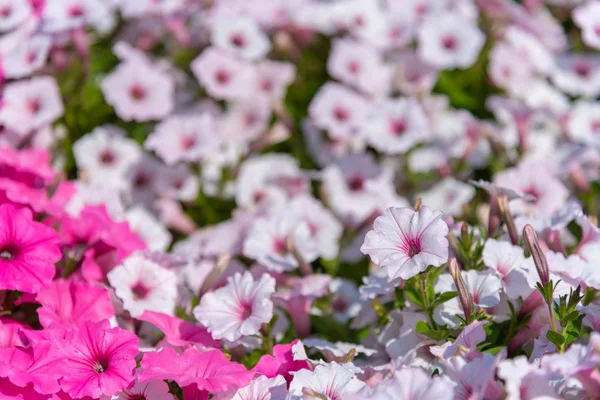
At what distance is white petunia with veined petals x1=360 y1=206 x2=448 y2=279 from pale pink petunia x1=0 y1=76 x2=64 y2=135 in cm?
145

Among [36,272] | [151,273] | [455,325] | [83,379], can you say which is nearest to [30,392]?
[83,379]

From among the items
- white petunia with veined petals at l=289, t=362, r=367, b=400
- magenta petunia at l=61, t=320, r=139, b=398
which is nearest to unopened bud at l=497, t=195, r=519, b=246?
white petunia with veined petals at l=289, t=362, r=367, b=400

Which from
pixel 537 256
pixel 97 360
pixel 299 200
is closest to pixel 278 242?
pixel 299 200

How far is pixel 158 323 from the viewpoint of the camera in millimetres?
1688

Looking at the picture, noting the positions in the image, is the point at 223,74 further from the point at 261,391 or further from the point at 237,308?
the point at 261,391

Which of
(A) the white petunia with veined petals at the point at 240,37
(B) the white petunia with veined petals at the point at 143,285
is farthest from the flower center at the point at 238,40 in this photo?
(B) the white petunia with veined petals at the point at 143,285

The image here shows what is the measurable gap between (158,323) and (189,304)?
11.4 inches

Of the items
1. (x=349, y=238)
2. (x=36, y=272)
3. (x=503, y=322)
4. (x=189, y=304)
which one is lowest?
(x=349, y=238)

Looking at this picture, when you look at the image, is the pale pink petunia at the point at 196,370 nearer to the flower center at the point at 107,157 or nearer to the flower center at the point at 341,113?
the flower center at the point at 107,157

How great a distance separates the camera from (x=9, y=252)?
1712mm

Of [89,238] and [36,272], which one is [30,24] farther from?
[36,272]

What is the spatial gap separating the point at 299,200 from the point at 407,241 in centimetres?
102

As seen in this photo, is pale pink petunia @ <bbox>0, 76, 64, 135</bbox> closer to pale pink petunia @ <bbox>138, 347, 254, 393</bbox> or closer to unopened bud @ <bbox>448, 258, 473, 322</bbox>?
pale pink petunia @ <bbox>138, 347, 254, 393</bbox>

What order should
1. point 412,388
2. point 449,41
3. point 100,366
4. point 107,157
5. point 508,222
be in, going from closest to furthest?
1. point 412,388
2. point 100,366
3. point 508,222
4. point 107,157
5. point 449,41
